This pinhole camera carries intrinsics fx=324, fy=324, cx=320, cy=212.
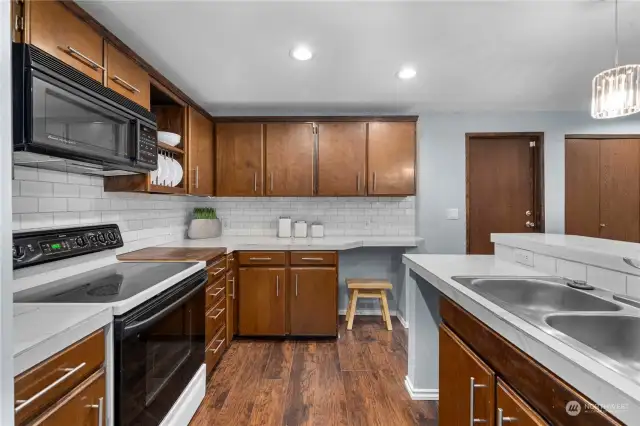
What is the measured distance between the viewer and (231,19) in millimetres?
1771

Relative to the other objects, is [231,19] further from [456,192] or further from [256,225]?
[456,192]

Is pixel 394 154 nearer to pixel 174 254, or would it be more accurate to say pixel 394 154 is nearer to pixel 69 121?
pixel 174 254

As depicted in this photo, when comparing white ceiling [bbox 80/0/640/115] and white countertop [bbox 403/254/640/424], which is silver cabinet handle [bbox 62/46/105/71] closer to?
white ceiling [bbox 80/0/640/115]

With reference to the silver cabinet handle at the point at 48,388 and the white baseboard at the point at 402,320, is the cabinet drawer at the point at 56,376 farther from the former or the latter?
the white baseboard at the point at 402,320

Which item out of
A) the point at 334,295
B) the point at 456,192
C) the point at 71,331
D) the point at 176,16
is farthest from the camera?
the point at 456,192

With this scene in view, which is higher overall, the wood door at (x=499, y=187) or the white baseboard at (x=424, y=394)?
the wood door at (x=499, y=187)

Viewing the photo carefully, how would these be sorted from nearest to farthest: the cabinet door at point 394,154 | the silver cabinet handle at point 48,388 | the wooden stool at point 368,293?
the silver cabinet handle at point 48,388
the wooden stool at point 368,293
the cabinet door at point 394,154

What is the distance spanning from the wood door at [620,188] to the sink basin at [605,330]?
3315mm

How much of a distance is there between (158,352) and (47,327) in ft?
2.06

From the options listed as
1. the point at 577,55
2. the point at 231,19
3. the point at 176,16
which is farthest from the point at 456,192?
the point at 176,16

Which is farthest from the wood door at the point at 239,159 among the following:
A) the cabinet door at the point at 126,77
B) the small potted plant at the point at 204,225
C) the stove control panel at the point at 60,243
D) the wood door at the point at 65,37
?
the wood door at the point at 65,37

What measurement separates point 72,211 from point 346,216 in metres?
2.53

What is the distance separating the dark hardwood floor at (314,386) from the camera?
1911mm

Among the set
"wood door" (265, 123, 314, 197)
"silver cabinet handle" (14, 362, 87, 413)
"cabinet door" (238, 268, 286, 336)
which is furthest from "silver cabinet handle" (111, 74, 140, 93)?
"cabinet door" (238, 268, 286, 336)
